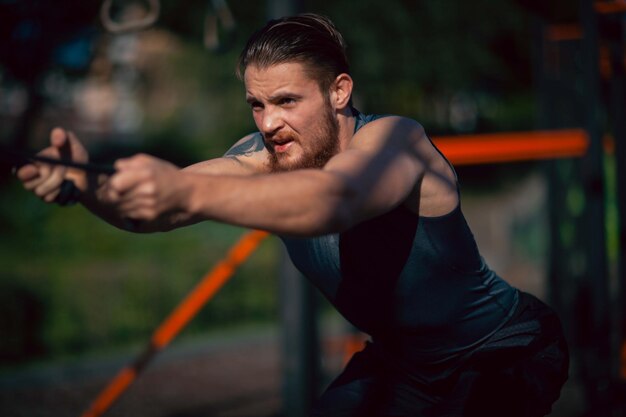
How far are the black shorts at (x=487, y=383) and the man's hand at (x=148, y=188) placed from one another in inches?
47.4

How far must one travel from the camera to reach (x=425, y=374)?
2498 millimetres

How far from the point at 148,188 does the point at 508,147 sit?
338cm

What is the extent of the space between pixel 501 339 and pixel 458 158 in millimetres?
1952

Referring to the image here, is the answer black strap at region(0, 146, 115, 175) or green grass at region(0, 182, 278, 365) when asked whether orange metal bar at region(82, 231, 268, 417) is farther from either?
green grass at region(0, 182, 278, 365)

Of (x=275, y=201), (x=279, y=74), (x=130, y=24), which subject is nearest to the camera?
(x=275, y=201)

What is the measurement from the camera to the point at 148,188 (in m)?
1.49

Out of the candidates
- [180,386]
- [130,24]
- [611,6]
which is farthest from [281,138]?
[180,386]

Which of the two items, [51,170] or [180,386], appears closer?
[51,170]

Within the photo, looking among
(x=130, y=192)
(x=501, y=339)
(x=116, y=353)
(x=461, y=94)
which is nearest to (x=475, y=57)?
(x=461, y=94)

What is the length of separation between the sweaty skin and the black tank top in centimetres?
9

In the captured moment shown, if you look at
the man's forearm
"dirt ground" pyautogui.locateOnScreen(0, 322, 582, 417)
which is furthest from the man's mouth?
"dirt ground" pyautogui.locateOnScreen(0, 322, 582, 417)

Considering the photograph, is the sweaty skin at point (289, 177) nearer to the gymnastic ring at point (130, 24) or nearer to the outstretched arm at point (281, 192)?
the outstretched arm at point (281, 192)

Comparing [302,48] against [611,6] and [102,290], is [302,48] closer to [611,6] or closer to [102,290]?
[611,6]

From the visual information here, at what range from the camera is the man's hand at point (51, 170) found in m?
1.84
